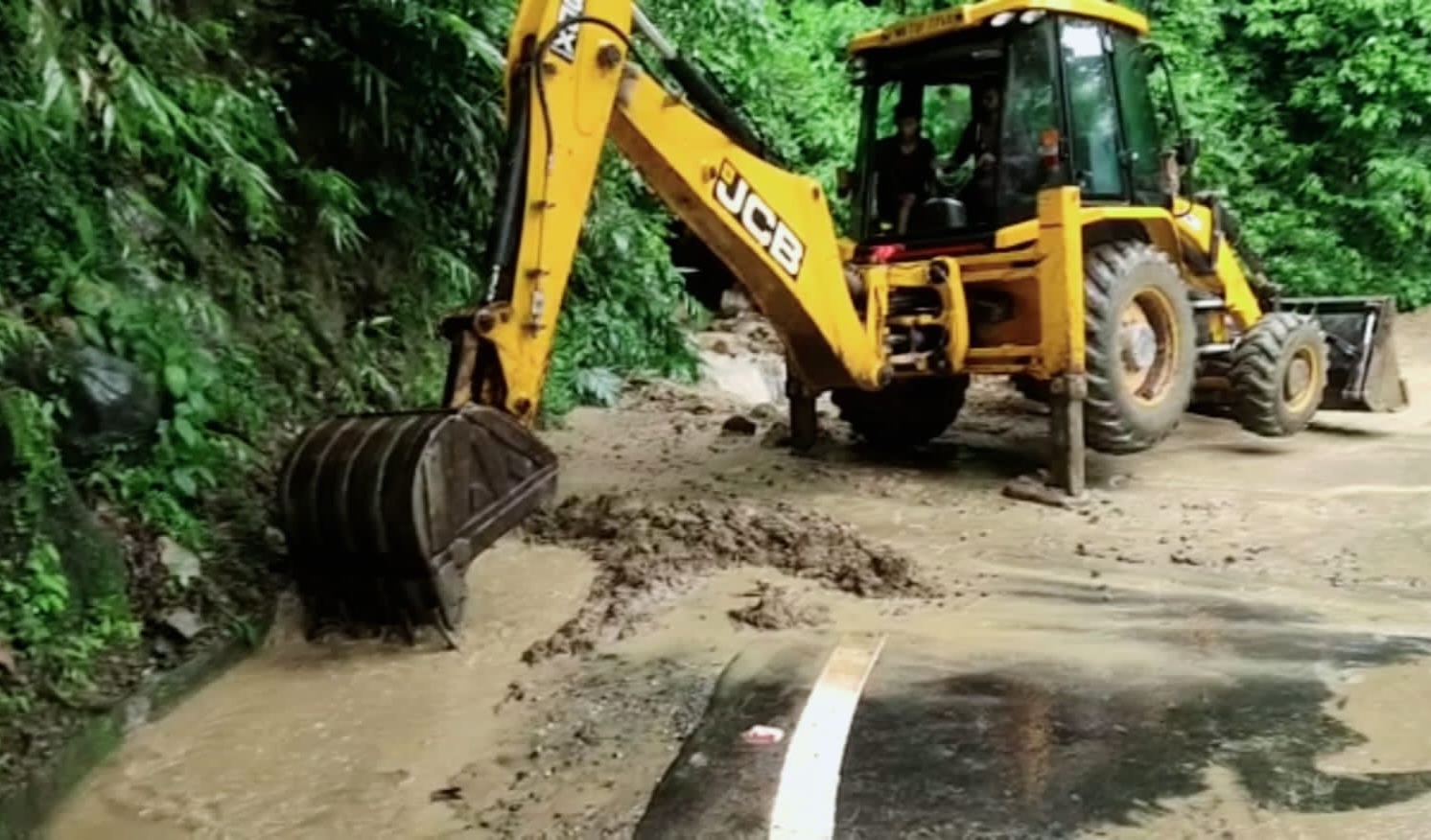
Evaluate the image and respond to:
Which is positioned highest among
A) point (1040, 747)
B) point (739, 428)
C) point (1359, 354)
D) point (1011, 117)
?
point (1011, 117)

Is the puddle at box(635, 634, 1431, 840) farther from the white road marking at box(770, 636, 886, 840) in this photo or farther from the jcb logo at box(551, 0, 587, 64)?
the jcb logo at box(551, 0, 587, 64)

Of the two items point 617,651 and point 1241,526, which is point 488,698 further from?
point 1241,526

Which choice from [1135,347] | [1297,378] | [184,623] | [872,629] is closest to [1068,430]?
[1135,347]

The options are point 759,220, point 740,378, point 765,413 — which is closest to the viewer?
point 759,220

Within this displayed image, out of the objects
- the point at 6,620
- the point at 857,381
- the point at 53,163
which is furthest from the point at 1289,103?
the point at 6,620

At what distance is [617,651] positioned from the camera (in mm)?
4156

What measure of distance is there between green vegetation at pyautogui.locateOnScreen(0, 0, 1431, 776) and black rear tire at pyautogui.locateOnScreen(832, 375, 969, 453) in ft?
4.87

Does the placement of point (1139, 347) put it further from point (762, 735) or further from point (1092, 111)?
point (762, 735)

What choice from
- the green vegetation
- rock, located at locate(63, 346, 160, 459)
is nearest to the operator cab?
the green vegetation

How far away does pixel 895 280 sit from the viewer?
6.85 metres

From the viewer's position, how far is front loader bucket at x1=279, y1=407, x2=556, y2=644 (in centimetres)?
409

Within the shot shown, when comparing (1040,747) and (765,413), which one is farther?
(765,413)

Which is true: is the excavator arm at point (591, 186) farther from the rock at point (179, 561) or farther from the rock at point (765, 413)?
the rock at point (765, 413)

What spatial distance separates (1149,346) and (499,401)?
3725mm
